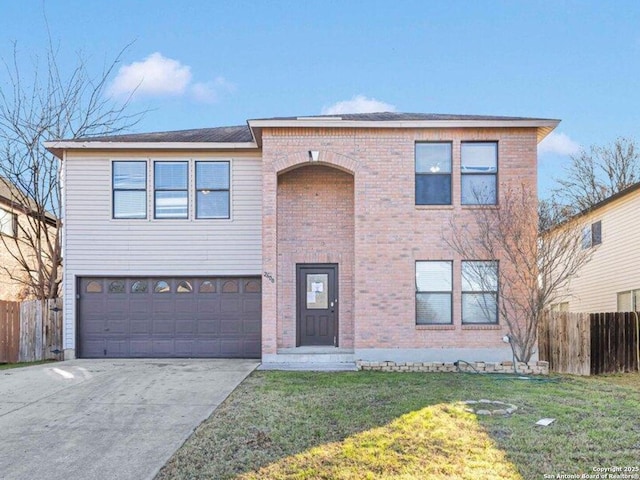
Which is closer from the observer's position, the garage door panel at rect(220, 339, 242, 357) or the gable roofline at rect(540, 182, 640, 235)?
the gable roofline at rect(540, 182, 640, 235)

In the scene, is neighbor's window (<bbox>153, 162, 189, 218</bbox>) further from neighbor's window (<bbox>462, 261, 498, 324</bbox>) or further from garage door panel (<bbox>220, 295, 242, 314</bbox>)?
neighbor's window (<bbox>462, 261, 498, 324</bbox>)

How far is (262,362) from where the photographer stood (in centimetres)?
1291

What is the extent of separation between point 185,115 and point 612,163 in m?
22.6

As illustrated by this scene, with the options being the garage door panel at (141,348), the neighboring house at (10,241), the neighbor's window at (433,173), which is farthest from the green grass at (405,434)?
the neighboring house at (10,241)

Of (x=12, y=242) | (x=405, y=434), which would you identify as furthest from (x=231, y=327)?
(x=12, y=242)

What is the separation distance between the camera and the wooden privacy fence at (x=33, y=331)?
14.5 m

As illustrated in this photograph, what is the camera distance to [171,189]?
568 inches

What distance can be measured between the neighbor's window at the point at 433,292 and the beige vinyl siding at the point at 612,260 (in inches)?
228

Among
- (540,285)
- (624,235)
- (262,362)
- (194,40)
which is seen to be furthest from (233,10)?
(624,235)

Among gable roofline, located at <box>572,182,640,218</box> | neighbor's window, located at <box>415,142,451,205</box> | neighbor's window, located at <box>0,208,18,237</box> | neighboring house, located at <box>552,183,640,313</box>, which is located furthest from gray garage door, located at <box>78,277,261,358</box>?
gable roofline, located at <box>572,182,640,218</box>

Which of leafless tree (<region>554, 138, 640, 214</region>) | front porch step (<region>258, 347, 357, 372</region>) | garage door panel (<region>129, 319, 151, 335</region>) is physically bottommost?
front porch step (<region>258, 347, 357, 372</region>)

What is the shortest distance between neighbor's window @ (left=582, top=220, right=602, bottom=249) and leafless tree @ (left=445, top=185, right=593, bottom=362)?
278 inches

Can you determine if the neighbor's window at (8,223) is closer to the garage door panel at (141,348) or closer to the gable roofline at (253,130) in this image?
the gable roofline at (253,130)

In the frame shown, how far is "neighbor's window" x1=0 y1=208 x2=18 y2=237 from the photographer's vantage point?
20245 mm
